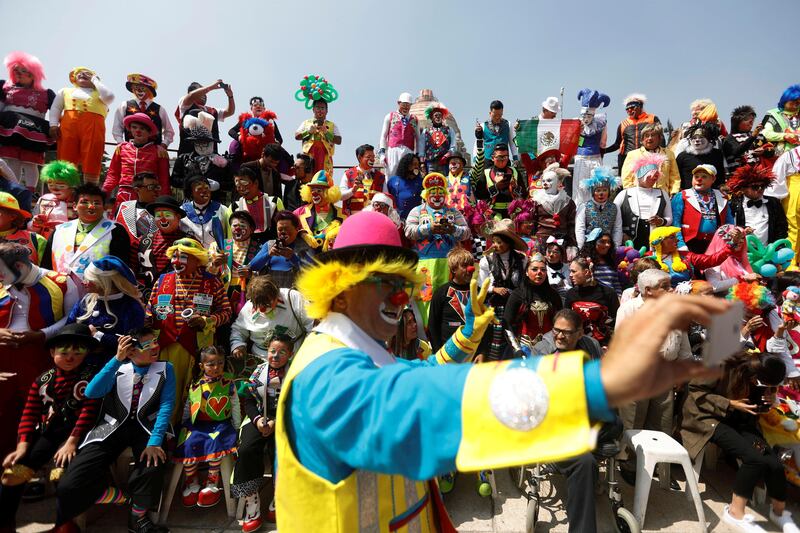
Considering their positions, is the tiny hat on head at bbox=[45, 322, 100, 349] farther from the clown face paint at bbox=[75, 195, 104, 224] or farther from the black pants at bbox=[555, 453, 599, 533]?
the black pants at bbox=[555, 453, 599, 533]

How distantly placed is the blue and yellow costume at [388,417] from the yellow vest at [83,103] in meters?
7.05

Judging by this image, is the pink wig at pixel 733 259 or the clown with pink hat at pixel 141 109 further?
the clown with pink hat at pixel 141 109

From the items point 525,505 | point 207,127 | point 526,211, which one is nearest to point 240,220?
point 207,127

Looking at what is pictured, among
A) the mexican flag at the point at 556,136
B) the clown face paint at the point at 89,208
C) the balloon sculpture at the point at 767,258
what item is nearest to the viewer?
the clown face paint at the point at 89,208

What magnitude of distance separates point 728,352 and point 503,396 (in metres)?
0.42

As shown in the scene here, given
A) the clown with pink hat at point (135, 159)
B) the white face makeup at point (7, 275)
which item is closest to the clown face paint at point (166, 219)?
the white face makeup at point (7, 275)

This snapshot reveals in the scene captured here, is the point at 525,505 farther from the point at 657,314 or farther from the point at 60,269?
the point at 60,269

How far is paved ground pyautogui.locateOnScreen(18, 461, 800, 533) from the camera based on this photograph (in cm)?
347

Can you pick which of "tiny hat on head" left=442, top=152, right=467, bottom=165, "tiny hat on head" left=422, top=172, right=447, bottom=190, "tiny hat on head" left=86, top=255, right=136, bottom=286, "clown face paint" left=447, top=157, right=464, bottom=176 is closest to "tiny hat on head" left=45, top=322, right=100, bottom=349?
"tiny hat on head" left=86, top=255, right=136, bottom=286

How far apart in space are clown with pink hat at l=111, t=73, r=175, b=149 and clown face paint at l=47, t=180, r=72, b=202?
1.40 meters

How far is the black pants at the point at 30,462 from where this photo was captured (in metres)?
3.17

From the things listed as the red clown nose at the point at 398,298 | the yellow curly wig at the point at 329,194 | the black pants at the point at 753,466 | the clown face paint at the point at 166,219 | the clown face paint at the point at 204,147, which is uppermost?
the clown face paint at the point at 204,147

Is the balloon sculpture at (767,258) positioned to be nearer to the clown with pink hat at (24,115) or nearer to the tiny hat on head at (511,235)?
the tiny hat on head at (511,235)

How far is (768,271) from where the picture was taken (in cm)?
502
